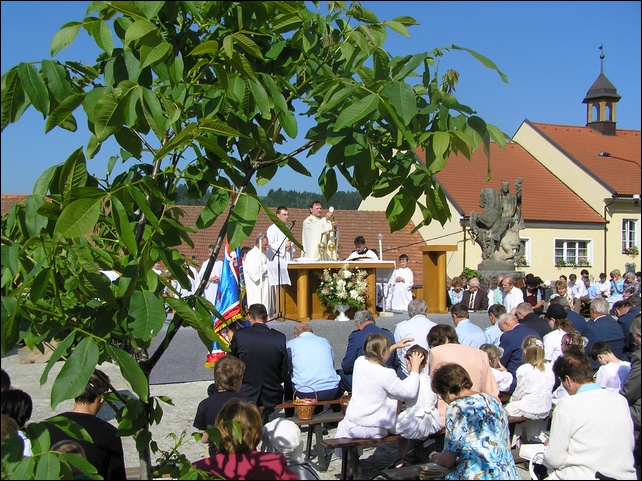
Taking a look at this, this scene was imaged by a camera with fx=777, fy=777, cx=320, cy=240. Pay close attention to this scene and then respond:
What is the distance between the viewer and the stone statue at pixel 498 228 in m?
22.7

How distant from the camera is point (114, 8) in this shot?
251 cm

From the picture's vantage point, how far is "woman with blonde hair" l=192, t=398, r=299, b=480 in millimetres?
3682

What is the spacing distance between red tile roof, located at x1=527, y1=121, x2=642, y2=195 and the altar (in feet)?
90.6

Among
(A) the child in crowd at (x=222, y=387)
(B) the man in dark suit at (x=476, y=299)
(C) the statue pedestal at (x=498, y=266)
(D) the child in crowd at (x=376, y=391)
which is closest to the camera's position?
(A) the child in crowd at (x=222, y=387)

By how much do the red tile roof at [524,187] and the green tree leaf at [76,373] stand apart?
105ft

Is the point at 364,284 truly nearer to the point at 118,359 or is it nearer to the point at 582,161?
the point at 118,359

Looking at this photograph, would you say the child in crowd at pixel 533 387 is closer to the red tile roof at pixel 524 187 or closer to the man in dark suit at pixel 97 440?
the man in dark suit at pixel 97 440

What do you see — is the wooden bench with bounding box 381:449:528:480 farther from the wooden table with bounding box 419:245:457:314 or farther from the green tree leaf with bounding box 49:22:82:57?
the wooden table with bounding box 419:245:457:314

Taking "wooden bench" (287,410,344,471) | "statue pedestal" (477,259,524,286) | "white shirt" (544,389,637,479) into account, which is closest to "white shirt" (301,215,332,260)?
"wooden bench" (287,410,344,471)

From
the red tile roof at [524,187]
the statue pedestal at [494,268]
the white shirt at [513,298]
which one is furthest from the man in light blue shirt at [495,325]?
the red tile roof at [524,187]

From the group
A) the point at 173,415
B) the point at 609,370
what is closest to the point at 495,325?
the point at 609,370

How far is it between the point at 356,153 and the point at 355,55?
474mm

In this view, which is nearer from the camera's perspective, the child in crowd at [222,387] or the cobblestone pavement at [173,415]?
the child in crowd at [222,387]

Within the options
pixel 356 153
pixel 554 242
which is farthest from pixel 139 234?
pixel 554 242
